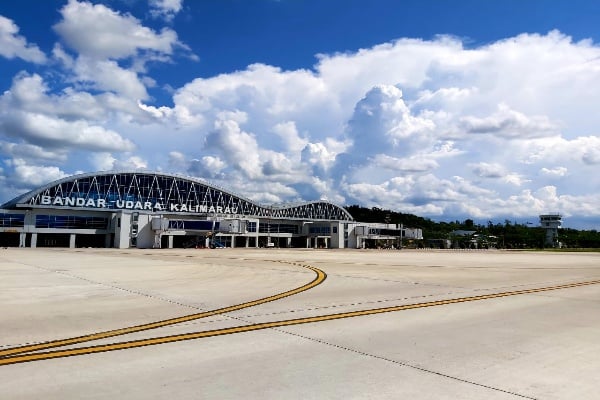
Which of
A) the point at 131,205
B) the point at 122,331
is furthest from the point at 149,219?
the point at 122,331

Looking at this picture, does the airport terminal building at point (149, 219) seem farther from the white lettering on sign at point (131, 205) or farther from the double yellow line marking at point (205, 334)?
the double yellow line marking at point (205, 334)

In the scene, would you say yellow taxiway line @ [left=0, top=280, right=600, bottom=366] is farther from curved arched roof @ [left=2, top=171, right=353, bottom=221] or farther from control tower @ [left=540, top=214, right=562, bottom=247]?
control tower @ [left=540, top=214, right=562, bottom=247]

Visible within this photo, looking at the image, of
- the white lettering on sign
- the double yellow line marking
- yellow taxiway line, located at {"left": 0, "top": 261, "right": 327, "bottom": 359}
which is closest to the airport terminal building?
the white lettering on sign

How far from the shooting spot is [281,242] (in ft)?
444

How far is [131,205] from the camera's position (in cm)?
11112

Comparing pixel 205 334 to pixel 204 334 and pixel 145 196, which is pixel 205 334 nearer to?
pixel 204 334

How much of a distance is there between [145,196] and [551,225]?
14849 centimetres

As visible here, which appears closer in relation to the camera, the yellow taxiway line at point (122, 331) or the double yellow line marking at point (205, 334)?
the double yellow line marking at point (205, 334)

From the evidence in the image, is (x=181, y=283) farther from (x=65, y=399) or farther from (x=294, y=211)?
(x=294, y=211)

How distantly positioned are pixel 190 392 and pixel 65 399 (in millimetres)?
1608

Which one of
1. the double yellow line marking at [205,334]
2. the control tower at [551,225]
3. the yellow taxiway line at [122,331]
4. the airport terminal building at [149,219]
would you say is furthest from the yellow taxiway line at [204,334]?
the control tower at [551,225]

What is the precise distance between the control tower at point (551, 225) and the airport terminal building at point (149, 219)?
2904 inches

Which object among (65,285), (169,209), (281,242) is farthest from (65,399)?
(281,242)

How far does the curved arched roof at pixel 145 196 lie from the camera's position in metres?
99.1
